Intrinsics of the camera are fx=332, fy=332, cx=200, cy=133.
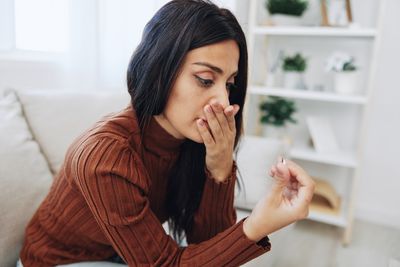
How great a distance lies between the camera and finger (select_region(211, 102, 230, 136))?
0.72 meters

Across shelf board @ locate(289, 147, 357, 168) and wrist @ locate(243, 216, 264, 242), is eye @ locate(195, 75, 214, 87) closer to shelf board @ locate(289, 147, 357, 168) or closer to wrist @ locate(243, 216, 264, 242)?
wrist @ locate(243, 216, 264, 242)

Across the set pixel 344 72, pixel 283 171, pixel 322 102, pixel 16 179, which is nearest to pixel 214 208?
pixel 283 171

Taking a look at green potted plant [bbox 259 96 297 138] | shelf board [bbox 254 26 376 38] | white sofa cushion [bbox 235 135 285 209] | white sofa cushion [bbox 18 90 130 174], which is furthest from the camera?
green potted plant [bbox 259 96 297 138]

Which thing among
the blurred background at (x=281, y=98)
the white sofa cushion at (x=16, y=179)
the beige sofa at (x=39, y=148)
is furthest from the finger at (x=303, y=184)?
the white sofa cushion at (x=16, y=179)

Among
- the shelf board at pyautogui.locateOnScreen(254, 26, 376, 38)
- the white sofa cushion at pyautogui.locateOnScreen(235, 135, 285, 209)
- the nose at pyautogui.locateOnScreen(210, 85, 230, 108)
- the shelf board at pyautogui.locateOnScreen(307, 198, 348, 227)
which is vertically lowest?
the shelf board at pyautogui.locateOnScreen(307, 198, 348, 227)

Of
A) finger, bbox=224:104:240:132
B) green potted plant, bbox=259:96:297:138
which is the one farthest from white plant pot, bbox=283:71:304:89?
finger, bbox=224:104:240:132

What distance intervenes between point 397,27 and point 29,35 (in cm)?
187

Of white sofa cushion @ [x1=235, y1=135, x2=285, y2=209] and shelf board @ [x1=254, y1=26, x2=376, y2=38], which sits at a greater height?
shelf board @ [x1=254, y1=26, x2=376, y2=38]

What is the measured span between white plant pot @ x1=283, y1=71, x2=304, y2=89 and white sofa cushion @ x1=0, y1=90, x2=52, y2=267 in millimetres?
1404

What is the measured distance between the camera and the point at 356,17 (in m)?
1.93

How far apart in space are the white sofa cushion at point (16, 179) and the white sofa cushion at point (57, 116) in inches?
2.1

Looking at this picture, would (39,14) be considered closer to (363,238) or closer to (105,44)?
(105,44)

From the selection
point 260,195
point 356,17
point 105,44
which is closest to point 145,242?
point 260,195

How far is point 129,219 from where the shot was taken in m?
0.62
